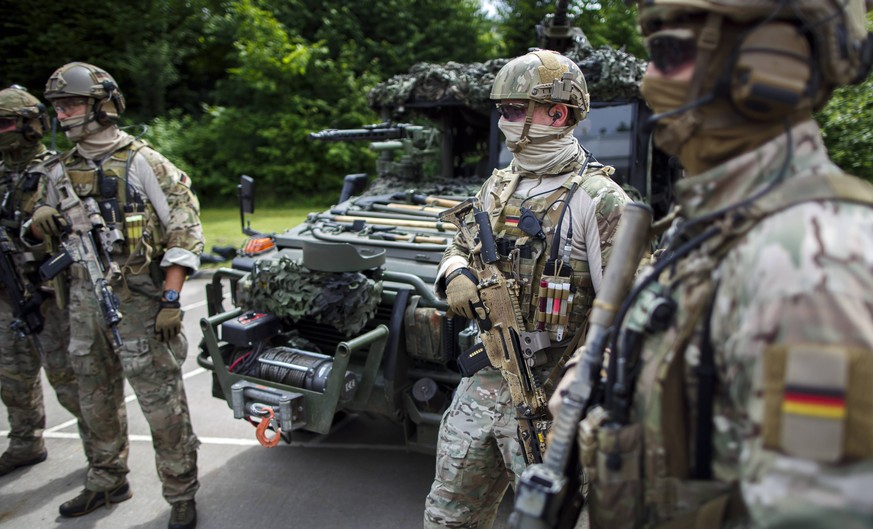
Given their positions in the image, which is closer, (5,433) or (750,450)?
(750,450)

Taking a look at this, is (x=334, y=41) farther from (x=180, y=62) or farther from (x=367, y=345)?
(x=367, y=345)

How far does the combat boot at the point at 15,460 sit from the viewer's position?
12.7 ft

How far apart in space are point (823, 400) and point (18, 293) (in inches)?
157

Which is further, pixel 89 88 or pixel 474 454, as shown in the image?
pixel 89 88

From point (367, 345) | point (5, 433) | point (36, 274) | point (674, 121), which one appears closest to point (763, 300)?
point (674, 121)

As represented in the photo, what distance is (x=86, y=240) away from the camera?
327 centimetres

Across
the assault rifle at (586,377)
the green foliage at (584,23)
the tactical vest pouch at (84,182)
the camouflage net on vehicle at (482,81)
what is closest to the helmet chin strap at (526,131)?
the assault rifle at (586,377)

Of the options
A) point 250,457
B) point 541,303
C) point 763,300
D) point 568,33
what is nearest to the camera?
point 763,300

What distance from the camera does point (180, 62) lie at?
63.5 ft

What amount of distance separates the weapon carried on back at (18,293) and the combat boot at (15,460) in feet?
2.25

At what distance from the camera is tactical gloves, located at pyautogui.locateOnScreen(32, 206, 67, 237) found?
3.25m

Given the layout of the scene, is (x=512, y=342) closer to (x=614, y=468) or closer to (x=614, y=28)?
(x=614, y=468)

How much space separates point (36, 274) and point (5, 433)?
1.34 metres

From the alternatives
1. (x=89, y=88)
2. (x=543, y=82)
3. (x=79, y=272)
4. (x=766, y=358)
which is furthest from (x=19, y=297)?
(x=766, y=358)
